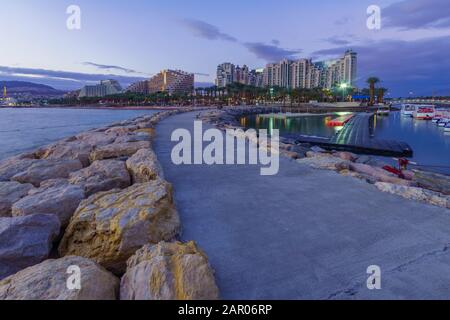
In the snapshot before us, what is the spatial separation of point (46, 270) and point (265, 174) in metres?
4.35

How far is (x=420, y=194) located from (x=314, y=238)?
2.32 metres

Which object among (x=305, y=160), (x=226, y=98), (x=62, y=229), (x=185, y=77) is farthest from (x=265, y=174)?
(x=185, y=77)

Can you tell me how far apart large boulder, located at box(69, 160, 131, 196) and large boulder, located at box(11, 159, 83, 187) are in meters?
0.78

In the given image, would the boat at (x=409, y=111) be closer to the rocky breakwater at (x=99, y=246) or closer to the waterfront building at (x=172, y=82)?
the rocky breakwater at (x=99, y=246)

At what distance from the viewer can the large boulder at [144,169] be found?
15.3 ft

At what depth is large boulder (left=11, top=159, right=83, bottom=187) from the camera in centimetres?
532

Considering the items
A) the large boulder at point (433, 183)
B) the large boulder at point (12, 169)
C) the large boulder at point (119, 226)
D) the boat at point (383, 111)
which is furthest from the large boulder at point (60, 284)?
the boat at point (383, 111)

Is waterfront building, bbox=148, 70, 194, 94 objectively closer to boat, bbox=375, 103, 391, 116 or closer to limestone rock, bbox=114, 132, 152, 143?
boat, bbox=375, 103, 391, 116

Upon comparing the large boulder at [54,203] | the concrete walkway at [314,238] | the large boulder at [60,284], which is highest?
the large boulder at [54,203]

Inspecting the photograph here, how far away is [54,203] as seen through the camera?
3412 millimetres

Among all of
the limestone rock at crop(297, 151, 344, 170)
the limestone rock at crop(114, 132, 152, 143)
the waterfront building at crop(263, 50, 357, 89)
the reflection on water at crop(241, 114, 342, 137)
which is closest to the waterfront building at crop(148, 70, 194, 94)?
the waterfront building at crop(263, 50, 357, 89)

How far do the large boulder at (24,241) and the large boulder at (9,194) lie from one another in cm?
140

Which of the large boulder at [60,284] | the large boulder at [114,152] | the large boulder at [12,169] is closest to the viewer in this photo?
the large boulder at [60,284]

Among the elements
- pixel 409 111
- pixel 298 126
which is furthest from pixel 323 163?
pixel 409 111
